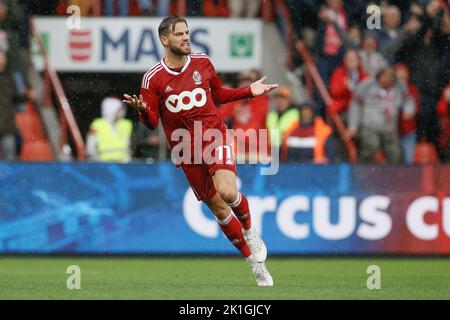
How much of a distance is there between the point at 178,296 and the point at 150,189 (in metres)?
4.76

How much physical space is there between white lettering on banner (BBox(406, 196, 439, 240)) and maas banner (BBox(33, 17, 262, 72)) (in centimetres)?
310

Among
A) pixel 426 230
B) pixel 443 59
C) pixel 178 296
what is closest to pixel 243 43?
pixel 443 59

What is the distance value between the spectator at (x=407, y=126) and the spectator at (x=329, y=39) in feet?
2.83

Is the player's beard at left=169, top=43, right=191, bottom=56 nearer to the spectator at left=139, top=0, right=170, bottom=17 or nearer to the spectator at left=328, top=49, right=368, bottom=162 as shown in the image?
the spectator at left=328, top=49, right=368, bottom=162

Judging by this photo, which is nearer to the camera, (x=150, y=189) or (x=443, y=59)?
(x=150, y=189)

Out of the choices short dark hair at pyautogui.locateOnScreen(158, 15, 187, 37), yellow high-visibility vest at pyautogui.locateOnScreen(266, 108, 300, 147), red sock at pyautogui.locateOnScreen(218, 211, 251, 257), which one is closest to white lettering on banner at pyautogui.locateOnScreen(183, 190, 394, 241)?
yellow high-visibility vest at pyautogui.locateOnScreen(266, 108, 300, 147)

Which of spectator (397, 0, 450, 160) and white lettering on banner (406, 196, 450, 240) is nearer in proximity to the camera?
white lettering on banner (406, 196, 450, 240)

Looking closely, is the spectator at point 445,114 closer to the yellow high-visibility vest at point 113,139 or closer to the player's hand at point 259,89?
the yellow high-visibility vest at point 113,139

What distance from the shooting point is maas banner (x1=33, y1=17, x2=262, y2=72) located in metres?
15.8

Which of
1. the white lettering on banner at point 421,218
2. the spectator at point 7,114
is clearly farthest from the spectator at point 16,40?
the white lettering on banner at point 421,218

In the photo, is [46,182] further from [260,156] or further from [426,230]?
[426,230]

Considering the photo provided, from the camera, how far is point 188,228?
555 inches

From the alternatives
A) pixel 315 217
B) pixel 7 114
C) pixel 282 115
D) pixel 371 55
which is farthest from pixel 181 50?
pixel 371 55

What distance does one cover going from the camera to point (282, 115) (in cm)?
1470
